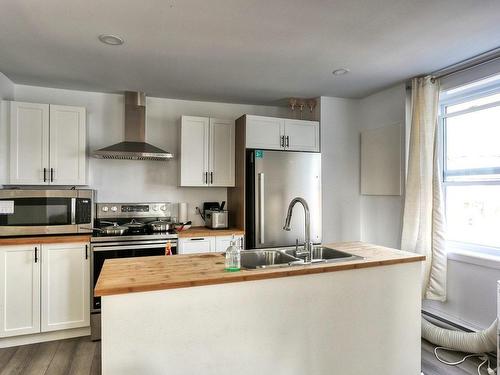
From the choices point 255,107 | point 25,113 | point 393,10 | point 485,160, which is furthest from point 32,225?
point 485,160

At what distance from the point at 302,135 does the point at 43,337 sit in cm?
335

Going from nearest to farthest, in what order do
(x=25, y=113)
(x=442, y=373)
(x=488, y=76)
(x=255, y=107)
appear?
1. (x=442, y=373)
2. (x=488, y=76)
3. (x=25, y=113)
4. (x=255, y=107)

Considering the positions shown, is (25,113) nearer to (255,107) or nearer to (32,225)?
(32,225)

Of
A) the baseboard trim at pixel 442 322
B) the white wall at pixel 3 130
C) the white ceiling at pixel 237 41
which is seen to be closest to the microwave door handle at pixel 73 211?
the white wall at pixel 3 130

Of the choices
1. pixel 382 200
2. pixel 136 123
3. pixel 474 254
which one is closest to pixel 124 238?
pixel 136 123

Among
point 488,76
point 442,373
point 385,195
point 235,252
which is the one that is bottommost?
point 442,373

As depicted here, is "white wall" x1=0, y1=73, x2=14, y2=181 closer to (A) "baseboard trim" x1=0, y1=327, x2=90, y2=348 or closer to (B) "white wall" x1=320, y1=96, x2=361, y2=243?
(A) "baseboard trim" x1=0, y1=327, x2=90, y2=348

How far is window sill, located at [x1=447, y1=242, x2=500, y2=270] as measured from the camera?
2.62m

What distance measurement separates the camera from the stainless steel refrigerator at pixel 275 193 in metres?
3.52

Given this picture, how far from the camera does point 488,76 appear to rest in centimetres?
266

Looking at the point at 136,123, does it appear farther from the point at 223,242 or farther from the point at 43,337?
the point at 43,337

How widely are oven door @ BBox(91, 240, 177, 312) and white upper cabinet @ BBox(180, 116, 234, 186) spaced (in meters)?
0.83

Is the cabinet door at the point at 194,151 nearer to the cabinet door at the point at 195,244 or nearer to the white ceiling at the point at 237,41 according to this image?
the white ceiling at the point at 237,41

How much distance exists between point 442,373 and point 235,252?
1.88 metres
